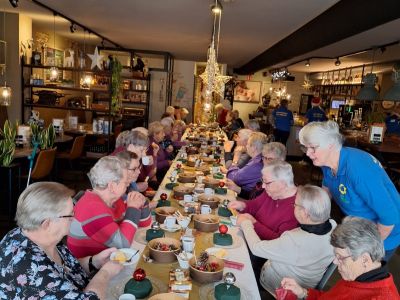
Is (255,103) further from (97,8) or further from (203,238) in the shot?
(203,238)

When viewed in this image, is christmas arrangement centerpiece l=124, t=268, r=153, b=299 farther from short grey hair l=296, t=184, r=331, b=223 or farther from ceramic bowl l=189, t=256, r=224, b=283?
short grey hair l=296, t=184, r=331, b=223

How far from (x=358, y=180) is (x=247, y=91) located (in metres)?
14.8

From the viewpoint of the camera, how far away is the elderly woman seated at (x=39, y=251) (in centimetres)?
131

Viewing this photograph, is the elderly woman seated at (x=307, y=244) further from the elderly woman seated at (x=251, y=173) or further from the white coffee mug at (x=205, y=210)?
the elderly woman seated at (x=251, y=173)

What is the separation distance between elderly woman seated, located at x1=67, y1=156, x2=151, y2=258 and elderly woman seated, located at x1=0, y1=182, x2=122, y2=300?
1.08ft

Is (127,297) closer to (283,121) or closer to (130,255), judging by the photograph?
(130,255)

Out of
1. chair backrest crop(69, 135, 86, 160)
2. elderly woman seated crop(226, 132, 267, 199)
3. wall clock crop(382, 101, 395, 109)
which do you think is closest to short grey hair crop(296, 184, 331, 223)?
elderly woman seated crop(226, 132, 267, 199)

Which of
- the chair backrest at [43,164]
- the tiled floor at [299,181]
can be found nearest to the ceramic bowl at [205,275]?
the tiled floor at [299,181]

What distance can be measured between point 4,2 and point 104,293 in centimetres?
600

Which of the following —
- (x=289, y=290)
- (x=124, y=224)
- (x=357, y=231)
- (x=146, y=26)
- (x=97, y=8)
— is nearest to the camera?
(x=357, y=231)

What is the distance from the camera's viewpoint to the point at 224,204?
9.93ft

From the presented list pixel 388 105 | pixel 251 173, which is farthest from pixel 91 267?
pixel 388 105

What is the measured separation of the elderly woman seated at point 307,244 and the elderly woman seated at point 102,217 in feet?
2.46

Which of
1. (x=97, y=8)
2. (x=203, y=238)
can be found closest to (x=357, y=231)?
(x=203, y=238)
